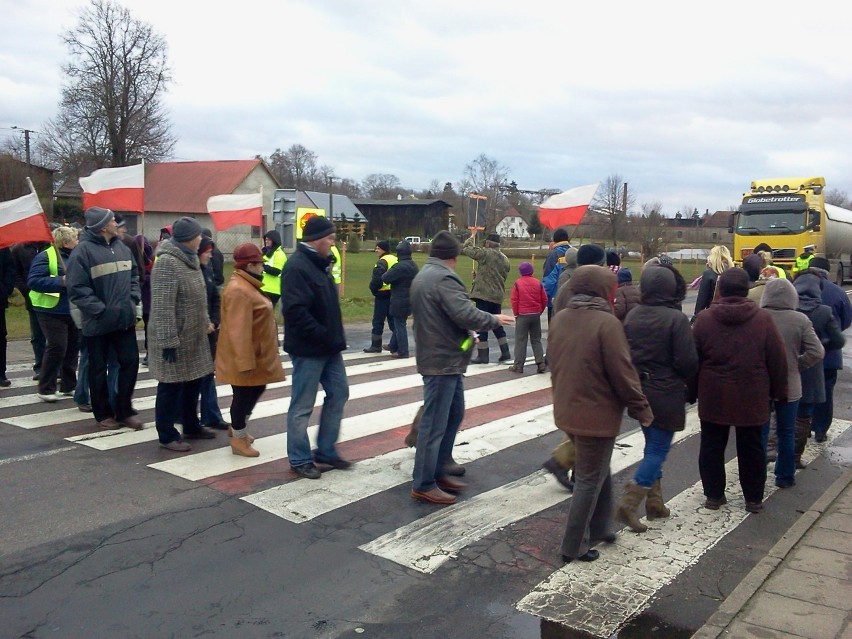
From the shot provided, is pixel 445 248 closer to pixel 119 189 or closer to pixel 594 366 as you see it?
pixel 594 366

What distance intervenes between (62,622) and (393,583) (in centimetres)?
165

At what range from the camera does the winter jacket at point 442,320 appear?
5.26 m

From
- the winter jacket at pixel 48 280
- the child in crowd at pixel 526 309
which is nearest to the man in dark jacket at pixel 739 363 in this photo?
the child in crowd at pixel 526 309

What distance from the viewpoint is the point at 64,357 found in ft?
27.2

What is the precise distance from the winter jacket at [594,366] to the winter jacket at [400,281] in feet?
22.6

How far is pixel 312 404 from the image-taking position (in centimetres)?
587

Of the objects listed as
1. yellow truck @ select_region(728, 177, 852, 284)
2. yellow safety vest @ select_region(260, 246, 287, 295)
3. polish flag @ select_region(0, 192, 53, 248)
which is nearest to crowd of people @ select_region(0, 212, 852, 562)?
polish flag @ select_region(0, 192, 53, 248)

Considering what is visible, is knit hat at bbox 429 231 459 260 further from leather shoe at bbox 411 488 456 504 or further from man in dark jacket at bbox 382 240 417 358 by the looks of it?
man in dark jacket at bbox 382 240 417 358

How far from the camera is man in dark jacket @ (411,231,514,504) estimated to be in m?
5.28

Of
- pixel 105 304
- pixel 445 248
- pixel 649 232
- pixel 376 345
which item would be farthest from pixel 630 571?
pixel 649 232

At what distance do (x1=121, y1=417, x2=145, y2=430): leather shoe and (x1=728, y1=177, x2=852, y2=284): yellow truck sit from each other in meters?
23.0

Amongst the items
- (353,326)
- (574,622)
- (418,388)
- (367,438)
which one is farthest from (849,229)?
(574,622)

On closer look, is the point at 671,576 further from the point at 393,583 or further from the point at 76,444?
the point at 76,444

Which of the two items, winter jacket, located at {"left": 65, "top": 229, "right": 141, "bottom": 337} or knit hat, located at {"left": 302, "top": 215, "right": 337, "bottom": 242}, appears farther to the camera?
winter jacket, located at {"left": 65, "top": 229, "right": 141, "bottom": 337}
